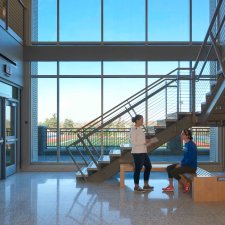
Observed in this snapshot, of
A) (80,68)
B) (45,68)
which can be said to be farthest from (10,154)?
(80,68)

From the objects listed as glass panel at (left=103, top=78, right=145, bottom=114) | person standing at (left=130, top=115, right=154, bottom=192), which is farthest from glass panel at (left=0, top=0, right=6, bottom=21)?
person standing at (left=130, top=115, right=154, bottom=192)

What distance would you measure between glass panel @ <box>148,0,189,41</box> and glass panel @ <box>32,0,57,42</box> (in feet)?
9.02

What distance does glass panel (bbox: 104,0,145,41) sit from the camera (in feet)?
35.0

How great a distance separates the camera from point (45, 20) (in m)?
10.6

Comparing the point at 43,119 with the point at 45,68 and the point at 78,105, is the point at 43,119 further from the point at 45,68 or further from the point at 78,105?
the point at 45,68

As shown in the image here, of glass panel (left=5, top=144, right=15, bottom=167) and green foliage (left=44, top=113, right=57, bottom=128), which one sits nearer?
glass panel (left=5, top=144, right=15, bottom=167)

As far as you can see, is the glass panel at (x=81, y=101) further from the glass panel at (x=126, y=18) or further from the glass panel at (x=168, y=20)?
the glass panel at (x=168, y=20)

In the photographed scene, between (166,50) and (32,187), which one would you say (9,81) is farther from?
(166,50)

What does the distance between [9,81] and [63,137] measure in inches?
95.0

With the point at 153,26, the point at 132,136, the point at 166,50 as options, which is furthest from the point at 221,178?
the point at 153,26

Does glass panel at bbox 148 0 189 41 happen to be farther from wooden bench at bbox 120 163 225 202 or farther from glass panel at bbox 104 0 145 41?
wooden bench at bbox 120 163 225 202

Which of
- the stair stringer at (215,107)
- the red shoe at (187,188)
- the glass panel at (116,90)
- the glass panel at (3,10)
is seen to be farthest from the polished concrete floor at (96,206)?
the glass panel at (3,10)

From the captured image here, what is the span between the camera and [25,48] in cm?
1033

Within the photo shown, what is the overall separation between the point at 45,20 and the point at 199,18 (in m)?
4.41
